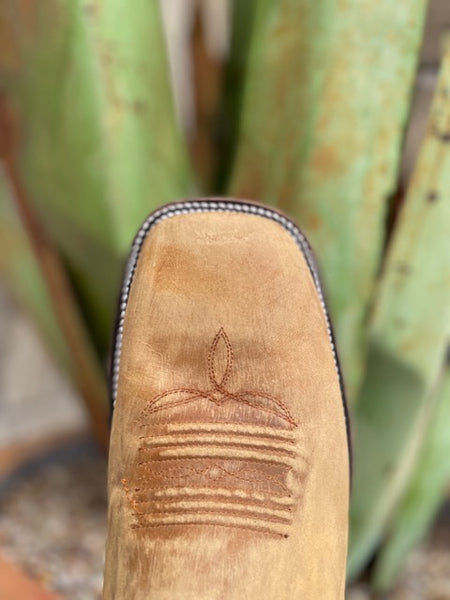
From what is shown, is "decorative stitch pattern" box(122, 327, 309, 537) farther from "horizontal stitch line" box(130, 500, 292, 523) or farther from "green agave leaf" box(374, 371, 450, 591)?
"green agave leaf" box(374, 371, 450, 591)

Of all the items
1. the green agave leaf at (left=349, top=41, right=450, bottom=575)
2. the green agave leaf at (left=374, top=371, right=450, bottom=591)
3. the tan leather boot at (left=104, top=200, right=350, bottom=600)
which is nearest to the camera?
the tan leather boot at (left=104, top=200, right=350, bottom=600)

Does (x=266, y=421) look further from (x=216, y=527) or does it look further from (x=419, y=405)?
(x=419, y=405)

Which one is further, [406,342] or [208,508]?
[406,342]

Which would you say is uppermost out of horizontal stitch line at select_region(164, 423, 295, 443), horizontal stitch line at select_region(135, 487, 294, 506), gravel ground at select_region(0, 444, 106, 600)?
horizontal stitch line at select_region(164, 423, 295, 443)

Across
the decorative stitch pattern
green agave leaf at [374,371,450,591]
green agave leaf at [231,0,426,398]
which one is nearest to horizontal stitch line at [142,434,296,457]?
Result: the decorative stitch pattern

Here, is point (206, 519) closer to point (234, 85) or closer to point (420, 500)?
point (420, 500)

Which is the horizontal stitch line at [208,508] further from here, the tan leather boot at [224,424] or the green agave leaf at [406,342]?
the green agave leaf at [406,342]

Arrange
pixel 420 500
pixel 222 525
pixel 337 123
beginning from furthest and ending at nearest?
pixel 420 500, pixel 337 123, pixel 222 525

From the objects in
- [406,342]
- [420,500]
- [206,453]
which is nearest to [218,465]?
[206,453]
